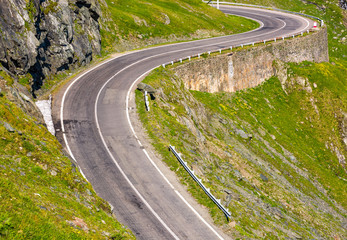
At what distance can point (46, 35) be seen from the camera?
3222 centimetres

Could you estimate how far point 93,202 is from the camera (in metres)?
16.8

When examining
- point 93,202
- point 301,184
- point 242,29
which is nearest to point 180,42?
point 242,29

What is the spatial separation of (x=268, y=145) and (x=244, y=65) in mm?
14448

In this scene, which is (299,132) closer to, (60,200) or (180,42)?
(180,42)

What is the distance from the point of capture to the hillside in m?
23.5

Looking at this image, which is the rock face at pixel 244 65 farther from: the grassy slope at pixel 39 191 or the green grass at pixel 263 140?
the grassy slope at pixel 39 191

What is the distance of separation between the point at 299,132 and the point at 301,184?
13.3 m

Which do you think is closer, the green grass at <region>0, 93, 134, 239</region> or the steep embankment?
the green grass at <region>0, 93, 134, 239</region>

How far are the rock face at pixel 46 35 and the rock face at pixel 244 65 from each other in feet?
38.7

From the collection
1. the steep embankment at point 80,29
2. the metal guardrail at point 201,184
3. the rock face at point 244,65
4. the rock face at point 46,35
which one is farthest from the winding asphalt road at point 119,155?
the rock face at point 244,65

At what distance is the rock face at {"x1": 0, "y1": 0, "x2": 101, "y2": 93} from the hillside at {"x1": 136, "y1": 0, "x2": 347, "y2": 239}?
8.83 metres

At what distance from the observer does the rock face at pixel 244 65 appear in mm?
43094

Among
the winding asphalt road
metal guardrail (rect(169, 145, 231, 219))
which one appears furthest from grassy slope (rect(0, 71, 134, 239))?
metal guardrail (rect(169, 145, 231, 219))

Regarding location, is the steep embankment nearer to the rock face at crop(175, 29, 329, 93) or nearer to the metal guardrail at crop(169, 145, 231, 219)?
the rock face at crop(175, 29, 329, 93)
